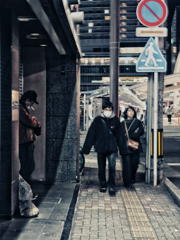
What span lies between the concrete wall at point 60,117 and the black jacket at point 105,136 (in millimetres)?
632

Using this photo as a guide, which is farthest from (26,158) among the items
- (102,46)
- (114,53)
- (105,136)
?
(102,46)

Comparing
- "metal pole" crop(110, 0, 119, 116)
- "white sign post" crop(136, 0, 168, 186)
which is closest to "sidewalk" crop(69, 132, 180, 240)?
"white sign post" crop(136, 0, 168, 186)

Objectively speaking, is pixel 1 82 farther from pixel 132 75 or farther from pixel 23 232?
pixel 132 75

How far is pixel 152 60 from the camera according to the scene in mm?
5961

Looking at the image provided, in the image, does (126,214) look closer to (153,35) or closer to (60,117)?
(60,117)

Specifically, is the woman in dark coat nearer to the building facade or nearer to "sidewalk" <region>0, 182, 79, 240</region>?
"sidewalk" <region>0, 182, 79, 240</region>

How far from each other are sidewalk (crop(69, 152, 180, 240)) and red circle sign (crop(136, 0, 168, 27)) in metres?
3.25

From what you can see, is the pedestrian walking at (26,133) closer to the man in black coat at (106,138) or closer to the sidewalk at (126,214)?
the sidewalk at (126,214)

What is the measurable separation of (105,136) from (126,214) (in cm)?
159

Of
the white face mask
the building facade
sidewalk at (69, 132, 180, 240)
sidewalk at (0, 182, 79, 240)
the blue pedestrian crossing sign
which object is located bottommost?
sidewalk at (69, 132, 180, 240)

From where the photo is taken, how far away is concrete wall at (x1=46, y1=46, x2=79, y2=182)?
20.2 feet

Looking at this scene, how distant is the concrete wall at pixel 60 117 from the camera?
6.16 meters

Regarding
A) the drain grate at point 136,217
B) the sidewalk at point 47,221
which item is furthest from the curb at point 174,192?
the sidewalk at point 47,221

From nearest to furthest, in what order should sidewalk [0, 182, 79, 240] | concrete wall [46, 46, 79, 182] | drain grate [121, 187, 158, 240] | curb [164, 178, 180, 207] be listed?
sidewalk [0, 182, 79, 240] → drain grate [121, 187, 158, 240] → curb [164, 178, 180, 207] → concrete wall [46, 46, 79, 182]
